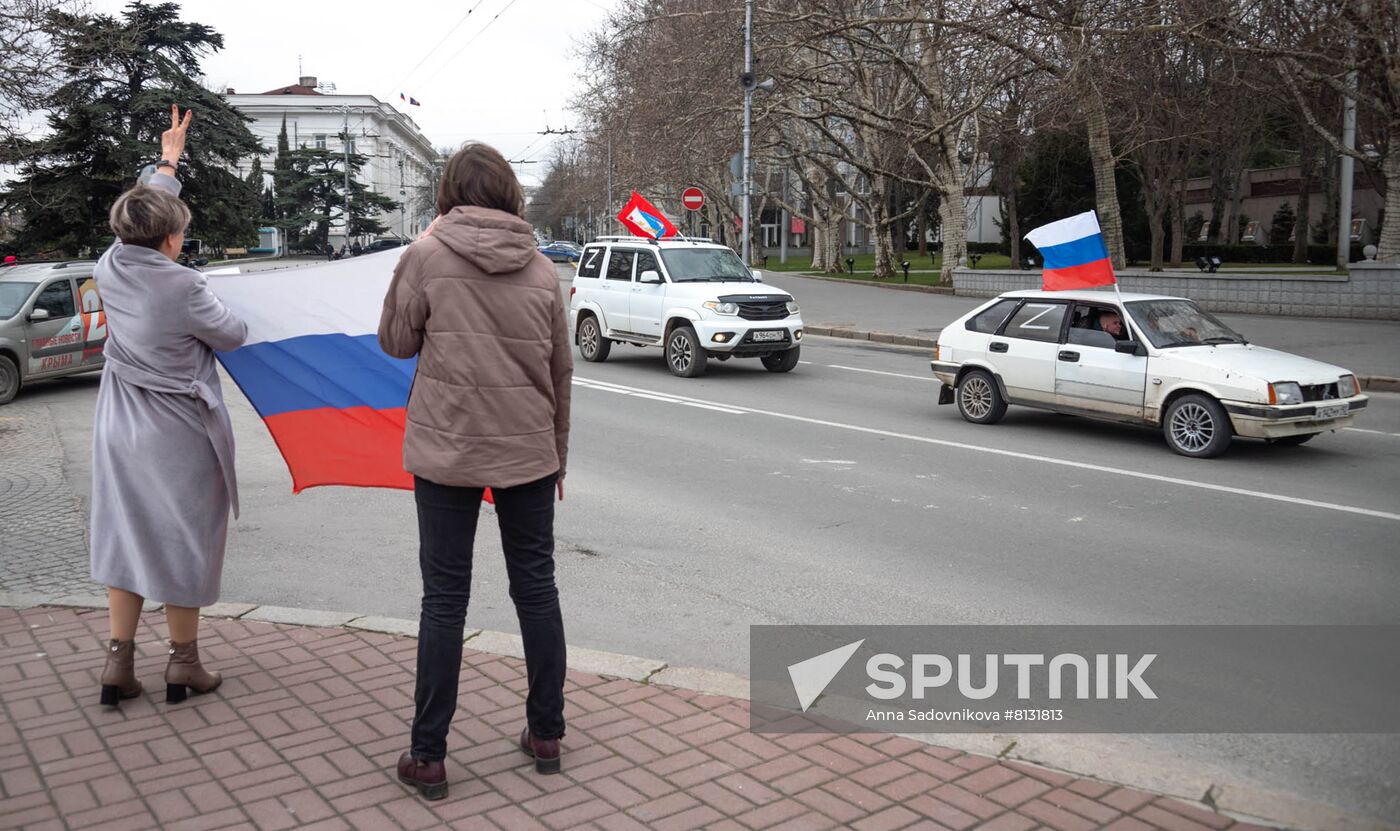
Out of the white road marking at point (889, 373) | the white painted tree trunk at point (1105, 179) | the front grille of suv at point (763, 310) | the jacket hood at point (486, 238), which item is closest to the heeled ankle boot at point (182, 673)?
the jacket hood at point (486, 238)

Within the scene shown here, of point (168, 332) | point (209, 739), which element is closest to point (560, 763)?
point (209, 739)

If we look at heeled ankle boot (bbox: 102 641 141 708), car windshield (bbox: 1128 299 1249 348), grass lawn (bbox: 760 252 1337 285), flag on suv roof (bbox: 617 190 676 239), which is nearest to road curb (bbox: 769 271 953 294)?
grass lawn (bbox: 760 252 1337 285)

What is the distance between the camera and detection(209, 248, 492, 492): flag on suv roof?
4812 mm

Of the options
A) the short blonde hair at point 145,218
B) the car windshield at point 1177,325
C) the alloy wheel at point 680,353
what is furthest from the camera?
the alloy wheel at point 680,353

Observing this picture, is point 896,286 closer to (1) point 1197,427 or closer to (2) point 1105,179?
(2) point 1105,179

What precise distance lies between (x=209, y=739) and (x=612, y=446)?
720cm

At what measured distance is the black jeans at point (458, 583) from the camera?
3658 millimetres

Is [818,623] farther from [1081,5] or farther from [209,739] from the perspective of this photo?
[1081,5]

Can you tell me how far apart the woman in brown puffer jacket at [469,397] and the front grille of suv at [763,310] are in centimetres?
1284

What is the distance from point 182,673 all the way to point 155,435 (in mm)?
903

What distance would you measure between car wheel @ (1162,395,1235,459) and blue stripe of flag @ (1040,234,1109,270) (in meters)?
2.01

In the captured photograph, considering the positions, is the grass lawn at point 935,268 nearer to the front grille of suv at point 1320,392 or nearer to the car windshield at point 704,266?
the car windshield at point 704,266

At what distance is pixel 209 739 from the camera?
410 centimetres

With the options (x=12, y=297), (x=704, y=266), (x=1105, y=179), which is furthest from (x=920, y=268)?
(x=12, y=297)
